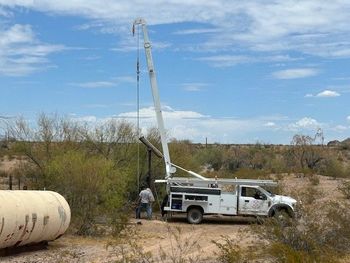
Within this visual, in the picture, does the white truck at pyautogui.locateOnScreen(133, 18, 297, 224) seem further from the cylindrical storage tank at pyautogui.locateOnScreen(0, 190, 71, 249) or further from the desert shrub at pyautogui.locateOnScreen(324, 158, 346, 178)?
the desert shrub at pyautogui.locateOnScreen(324, 158, 346, 178)

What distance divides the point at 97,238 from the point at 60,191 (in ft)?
10.8

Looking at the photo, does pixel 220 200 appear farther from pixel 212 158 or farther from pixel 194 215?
pixel 212 158

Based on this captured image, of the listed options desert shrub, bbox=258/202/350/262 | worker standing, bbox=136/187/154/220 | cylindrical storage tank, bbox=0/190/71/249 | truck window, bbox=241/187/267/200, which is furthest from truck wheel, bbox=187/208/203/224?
desert shrub, bbox=258/202/350/262

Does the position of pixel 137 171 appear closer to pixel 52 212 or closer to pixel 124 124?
pixel 124 124

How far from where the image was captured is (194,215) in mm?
30188

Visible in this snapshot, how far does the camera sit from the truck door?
29.5 metres

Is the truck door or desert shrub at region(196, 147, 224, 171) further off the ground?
desert shrub at region(196, 147, 224, 171)

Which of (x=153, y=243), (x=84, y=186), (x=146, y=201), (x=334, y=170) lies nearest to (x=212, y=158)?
(x=334, y=170)

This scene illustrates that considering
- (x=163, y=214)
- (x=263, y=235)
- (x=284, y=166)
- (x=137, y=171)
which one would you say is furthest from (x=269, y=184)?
(x=284, y=166)

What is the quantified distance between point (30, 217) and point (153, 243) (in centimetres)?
544

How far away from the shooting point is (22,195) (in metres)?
19.4

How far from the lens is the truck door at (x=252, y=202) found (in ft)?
96.8

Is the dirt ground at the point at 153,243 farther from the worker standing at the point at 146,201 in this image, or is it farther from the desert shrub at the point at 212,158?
the desert shrub at the point at 212,158

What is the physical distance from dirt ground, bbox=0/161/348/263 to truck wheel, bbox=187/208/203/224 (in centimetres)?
44
